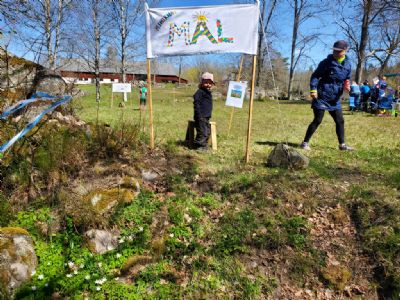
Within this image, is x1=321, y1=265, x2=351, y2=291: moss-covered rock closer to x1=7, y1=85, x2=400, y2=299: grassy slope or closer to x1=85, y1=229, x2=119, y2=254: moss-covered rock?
x1=7, y1=85, x2=400, y2=299: grassy slope

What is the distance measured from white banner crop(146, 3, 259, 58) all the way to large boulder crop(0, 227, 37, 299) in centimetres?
367

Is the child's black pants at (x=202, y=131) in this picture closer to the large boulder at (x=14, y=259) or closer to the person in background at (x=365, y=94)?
the large boulder at (x=14, y=259)

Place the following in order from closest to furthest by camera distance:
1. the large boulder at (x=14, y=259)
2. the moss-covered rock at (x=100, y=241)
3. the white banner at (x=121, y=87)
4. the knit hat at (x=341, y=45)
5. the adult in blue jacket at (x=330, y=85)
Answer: the large boulder at (x=14, y=259), the moss-covered rock at (x=100, y=241), the knit hat at (x=341, y=45), the adult in blue jacket at (x=330, y=85), the white banner at (x=121, y=87)

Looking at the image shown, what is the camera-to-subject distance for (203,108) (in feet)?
20.4

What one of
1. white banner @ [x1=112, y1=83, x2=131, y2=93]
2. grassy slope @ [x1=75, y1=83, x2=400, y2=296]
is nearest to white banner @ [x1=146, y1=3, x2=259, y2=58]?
grassy slope @ [x1=75, y1=83, x2=400, y2=296]

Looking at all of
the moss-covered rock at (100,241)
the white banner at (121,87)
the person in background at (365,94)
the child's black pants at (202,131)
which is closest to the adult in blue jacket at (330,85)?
the child's black pants at (202,131)

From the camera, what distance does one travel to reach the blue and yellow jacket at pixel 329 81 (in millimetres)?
6062

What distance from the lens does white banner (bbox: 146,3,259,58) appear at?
500cm

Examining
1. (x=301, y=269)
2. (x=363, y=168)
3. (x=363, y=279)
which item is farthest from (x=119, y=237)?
(x=363, y=168)

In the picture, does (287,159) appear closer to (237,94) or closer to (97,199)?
(237,94)

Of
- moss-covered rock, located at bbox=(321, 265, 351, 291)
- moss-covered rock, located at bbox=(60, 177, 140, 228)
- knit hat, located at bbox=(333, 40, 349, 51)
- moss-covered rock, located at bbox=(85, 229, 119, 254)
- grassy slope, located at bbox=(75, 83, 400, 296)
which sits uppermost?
knit hat, located at bbox=(333, 40, 349, 51)

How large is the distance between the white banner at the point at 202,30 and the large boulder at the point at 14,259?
367 cm

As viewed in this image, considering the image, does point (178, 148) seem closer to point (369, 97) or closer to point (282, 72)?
point (369, 97)

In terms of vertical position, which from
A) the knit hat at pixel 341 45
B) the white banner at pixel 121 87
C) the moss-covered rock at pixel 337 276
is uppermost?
the knit hat at pixel 341 45
